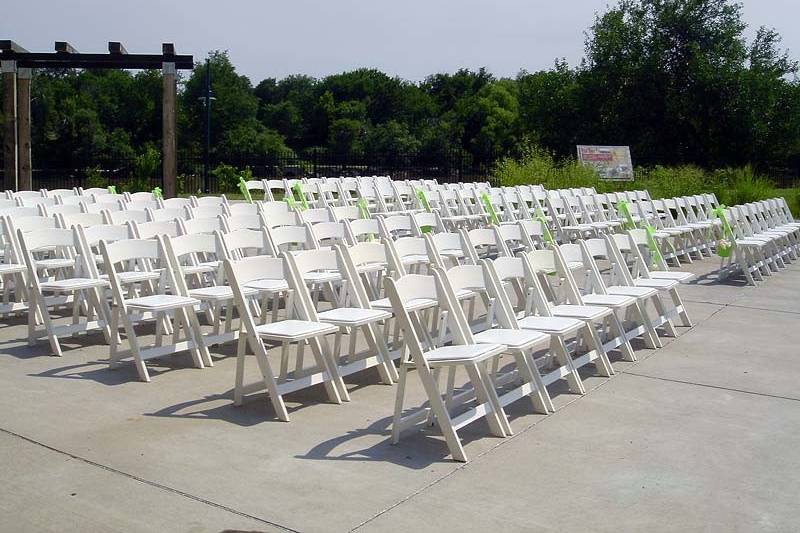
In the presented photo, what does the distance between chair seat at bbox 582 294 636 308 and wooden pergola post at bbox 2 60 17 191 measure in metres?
13.6

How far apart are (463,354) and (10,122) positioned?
15011mm

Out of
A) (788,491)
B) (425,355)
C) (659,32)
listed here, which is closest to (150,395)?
(425,355)

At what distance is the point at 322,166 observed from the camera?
2903 cm

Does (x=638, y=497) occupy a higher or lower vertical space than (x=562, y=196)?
lower

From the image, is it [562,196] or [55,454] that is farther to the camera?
[562,196]

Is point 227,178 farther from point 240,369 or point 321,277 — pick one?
point 240,369

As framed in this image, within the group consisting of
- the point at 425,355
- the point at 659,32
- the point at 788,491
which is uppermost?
the point at 659,32

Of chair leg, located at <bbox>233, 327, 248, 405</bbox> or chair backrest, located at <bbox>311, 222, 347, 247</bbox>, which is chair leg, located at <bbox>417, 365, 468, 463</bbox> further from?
chair backrest, located at <bbox>311, 222, 347, 247</bbox>

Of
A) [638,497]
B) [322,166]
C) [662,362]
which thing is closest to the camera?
[638,497]

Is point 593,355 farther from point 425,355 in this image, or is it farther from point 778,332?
point 778,332

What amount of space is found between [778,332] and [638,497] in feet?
16.2

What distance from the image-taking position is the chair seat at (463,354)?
4.94 meters

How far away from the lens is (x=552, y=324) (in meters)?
6.01

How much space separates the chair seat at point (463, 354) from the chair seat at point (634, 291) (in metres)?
2.58
